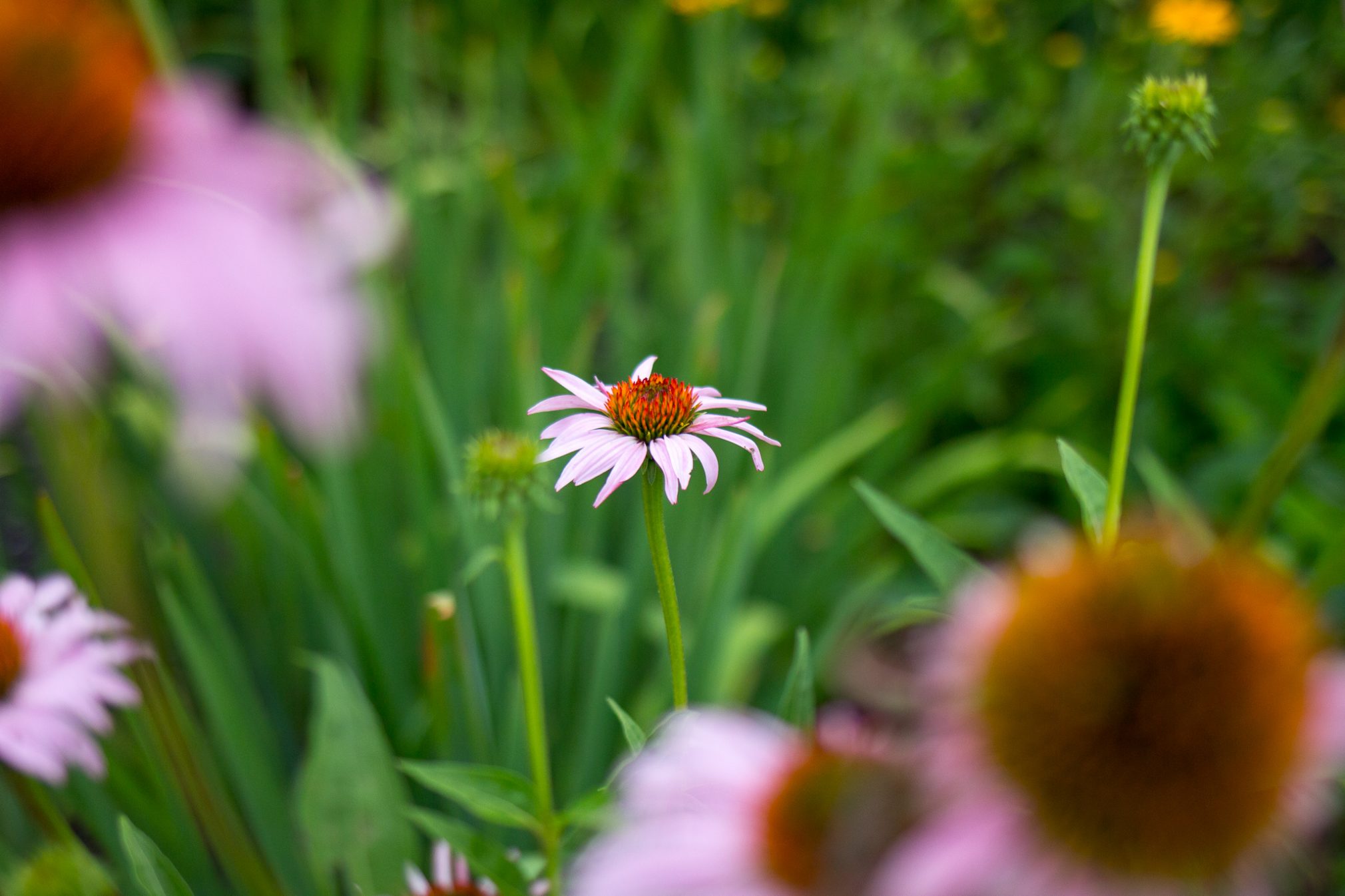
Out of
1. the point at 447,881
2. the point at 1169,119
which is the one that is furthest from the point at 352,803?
the point at 1169,119

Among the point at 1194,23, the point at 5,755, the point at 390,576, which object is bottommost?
the point at 390,576

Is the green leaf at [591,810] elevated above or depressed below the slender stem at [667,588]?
below

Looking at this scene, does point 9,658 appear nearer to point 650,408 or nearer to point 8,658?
point 8,658

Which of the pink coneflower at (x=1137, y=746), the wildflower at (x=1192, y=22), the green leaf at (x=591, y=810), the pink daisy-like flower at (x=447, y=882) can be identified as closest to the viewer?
the pink coneflower at (x=1137, y=746)

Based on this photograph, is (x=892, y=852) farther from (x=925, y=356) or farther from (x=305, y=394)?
(x=925, y=356)

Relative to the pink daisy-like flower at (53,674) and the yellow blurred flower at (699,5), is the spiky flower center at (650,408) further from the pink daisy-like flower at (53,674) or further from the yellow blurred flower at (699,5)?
the yellow blurred flower at (699,5)

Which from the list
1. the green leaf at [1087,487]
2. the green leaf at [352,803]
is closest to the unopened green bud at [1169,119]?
the green leaf at [1087,487]

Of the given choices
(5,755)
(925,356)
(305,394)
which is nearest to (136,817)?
(5,755)
